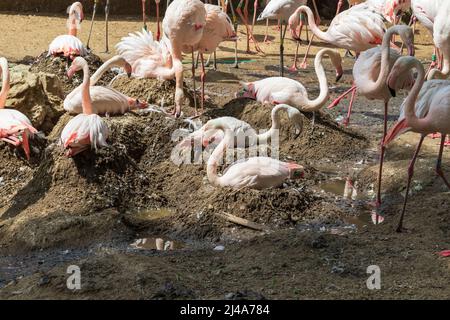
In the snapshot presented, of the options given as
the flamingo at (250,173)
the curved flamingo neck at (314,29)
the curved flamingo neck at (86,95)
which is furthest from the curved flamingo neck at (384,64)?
the curved flamingo neck at (314,29)

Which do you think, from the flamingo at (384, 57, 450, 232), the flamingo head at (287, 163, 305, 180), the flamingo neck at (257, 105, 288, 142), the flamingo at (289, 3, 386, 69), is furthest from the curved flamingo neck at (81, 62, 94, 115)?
the flamingo at (289, 3, 386, 69)

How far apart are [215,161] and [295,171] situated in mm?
757

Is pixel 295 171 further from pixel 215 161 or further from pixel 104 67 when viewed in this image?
pixel 104 67

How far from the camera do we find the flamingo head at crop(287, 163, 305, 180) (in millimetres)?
6148

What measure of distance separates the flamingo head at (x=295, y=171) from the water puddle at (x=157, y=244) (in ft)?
3.78

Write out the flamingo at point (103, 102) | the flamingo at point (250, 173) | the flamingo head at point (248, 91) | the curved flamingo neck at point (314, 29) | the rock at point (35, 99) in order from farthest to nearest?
the curved flamingo neck at point (314, 29) < the flamingo head at point (248, 91) < the rock at point (35, 99) < the flamingo at point (103, 102) < the flamingo at point (250, 173)

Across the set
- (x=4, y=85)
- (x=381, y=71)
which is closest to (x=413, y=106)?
(x=381, y=71)

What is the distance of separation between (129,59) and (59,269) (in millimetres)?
4044

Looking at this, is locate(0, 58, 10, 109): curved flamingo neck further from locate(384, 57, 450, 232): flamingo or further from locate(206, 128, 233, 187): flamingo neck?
locate(384, 57, 450, 232): flamingo

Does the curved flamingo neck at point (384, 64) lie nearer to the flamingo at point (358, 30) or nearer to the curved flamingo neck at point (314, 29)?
the flamingo at point (358, 30)

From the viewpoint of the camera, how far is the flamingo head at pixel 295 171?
20.2 ft

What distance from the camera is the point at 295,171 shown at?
6320mm
